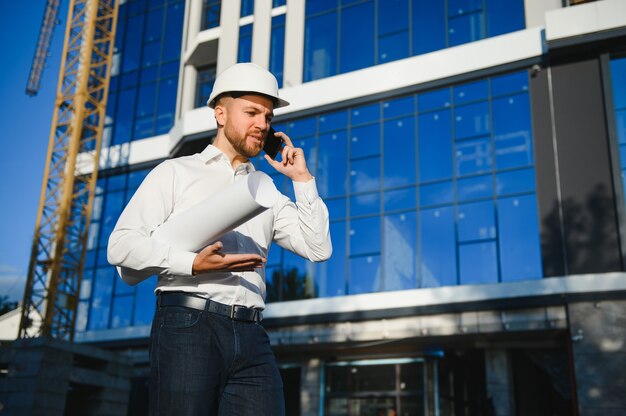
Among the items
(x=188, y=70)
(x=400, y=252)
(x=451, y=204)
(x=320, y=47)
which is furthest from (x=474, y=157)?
(x=188, y=70)

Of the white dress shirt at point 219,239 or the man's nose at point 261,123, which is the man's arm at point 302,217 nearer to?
the white dress shirt at point 219,239

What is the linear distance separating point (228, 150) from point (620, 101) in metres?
19.3

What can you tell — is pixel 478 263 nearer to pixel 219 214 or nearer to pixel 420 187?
pixel 420 187

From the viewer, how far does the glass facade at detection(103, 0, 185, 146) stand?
3048 centimetres

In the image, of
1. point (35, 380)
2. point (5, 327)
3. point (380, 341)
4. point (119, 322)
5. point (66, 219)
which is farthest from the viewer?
point (5, 327)

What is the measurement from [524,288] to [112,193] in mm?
18356

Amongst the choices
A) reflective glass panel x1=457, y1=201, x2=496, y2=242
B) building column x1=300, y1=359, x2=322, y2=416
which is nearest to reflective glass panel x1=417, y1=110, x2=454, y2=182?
reflective glass panel x1=457, y1=201, x2=496, y2=242

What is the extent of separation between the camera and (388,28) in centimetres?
2386

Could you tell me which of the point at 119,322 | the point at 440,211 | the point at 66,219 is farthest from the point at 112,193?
the point at 440,211

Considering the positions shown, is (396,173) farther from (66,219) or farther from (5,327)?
(5,327)

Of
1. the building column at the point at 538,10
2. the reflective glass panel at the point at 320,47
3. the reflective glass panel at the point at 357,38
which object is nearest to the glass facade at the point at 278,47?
the reflective glass panel at the point at 320,47

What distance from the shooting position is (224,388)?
2.87 m

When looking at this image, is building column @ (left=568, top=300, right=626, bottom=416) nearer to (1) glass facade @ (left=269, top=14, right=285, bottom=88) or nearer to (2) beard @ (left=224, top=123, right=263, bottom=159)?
(1) glass facade @ (left=269, top=14, right=285, bottom=88)

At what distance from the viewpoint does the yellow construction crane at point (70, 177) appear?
106 ft
